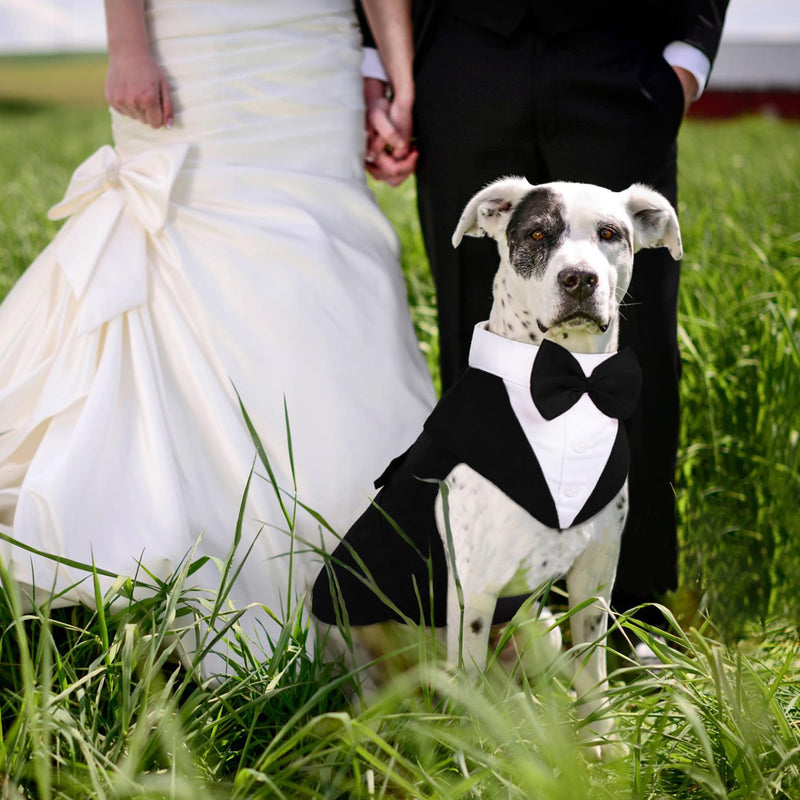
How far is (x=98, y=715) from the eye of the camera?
156 centimetres

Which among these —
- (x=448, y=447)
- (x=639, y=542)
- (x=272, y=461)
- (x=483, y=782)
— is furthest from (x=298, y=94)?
(x=483, y=782)

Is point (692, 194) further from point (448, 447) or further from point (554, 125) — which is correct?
point (448, 447)

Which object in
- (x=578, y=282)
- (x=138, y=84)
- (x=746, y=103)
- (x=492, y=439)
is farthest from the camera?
(x=746, y=103)

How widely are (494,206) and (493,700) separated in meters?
1.02

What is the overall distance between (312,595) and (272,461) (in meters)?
0.41

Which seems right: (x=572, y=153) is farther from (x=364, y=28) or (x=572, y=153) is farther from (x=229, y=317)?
(x=229, y=317)

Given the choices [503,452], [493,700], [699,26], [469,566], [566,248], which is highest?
[699,26]

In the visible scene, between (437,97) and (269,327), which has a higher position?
(437,97)

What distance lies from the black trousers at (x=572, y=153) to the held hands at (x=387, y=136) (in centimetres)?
5

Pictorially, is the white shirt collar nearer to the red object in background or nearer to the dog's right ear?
the dog's right ear

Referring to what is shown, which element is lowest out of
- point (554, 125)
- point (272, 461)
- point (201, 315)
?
point (272, 461)

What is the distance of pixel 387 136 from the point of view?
2465 mm

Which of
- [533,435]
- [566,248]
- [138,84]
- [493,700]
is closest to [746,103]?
[138,84]

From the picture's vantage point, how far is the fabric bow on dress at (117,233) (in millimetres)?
2236
